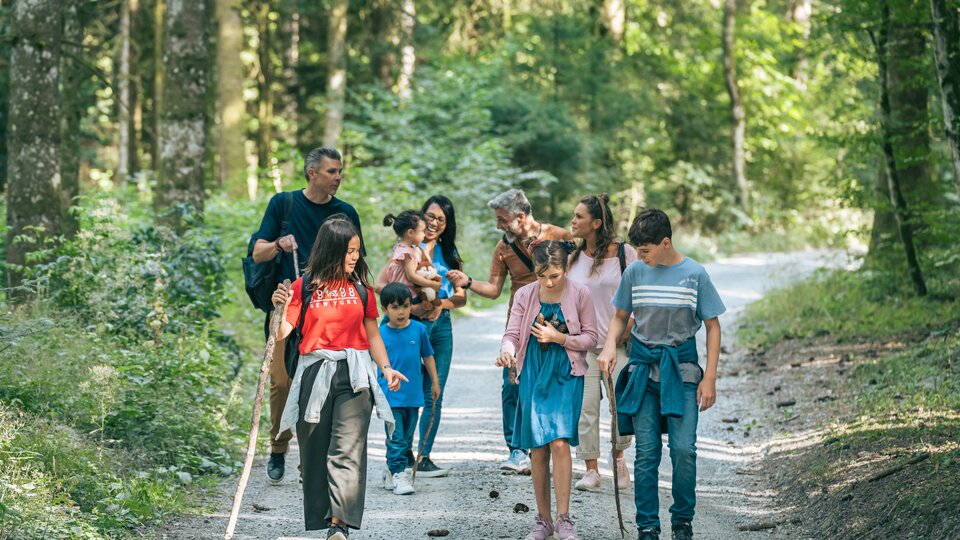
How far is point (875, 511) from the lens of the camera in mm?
6949

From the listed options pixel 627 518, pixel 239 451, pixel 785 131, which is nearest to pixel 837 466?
pixel 627 518

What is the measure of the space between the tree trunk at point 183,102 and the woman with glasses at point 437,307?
459 cm

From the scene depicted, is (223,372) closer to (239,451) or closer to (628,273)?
(239,451)

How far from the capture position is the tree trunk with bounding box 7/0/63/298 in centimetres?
1085

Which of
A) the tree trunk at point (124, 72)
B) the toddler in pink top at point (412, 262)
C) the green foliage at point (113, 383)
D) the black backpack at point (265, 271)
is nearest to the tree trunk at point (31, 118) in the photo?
the green foliage at point (113, 383)

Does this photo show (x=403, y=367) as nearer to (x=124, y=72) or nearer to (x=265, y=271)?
(x=265, y=271)

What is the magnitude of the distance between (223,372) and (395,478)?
320 cm

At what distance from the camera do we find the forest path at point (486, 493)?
7090 millimetres

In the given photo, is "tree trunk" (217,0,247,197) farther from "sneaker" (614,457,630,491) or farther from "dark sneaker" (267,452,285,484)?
"sneaker" (614,457,630,491)

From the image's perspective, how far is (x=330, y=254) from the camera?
6375 millimetres

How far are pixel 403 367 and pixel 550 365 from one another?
175 centimetres

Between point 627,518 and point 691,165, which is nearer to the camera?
point 627,518

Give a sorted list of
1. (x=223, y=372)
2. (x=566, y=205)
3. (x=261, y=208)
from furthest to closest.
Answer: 1. (x=566, y=205)
2. (x=261, y=208)
3. (x=223, y=372)

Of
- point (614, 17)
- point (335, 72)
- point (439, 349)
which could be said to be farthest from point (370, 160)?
point (439, 349)
